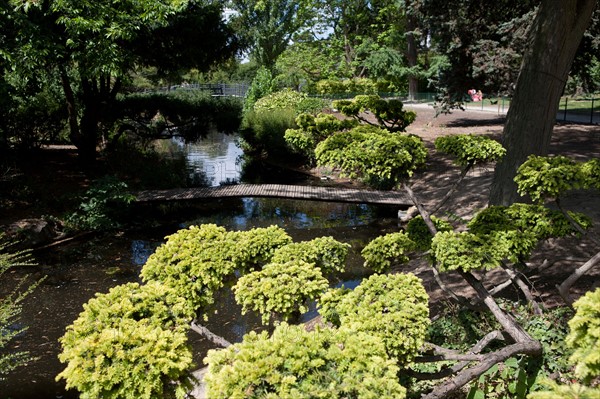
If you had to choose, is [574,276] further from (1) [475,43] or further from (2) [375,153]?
(1) [475,43]

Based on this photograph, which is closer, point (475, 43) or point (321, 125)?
point (321, 125)

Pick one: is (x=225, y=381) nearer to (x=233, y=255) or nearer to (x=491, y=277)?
(x=233, y=255)

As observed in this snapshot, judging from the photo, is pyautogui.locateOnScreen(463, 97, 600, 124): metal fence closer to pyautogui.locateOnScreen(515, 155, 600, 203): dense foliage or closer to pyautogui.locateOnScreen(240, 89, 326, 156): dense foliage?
pyautogui.locateOnScreen(240, 89, 326, 156): dense foliage

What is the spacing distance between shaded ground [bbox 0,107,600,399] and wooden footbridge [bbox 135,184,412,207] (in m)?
1.14

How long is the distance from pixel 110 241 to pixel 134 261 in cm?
141

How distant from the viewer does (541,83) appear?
6727 mm

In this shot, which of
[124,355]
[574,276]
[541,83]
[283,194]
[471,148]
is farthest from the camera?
[283,194]

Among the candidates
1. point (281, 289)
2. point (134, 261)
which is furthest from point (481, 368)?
point (134, 261)

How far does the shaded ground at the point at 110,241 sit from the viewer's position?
613 cm

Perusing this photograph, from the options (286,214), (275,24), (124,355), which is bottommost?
(286,214)

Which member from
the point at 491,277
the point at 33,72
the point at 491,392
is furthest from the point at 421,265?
the point at 33,72

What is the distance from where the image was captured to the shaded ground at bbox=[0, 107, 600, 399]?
6.13 m

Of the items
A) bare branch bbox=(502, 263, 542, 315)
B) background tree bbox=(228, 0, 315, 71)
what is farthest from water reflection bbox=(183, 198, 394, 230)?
background tree bbox=(228, 0, 315, 71)

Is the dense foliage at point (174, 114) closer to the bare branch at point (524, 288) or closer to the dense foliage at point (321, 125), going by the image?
the dense foliage at point (321, 125)
